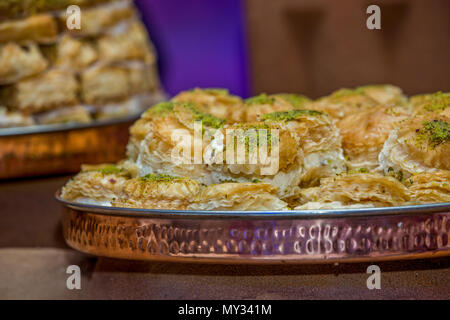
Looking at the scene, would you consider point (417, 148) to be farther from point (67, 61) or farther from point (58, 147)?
point (67, 61)

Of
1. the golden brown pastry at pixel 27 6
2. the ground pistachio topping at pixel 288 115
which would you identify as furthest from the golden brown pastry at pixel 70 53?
the ground pistachio topping at pixel 288 115

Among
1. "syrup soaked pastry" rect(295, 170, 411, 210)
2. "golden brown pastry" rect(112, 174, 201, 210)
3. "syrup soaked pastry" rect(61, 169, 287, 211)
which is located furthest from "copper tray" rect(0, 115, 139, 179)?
"syrup soaked pastry" rect(295, 170, 411, 210)

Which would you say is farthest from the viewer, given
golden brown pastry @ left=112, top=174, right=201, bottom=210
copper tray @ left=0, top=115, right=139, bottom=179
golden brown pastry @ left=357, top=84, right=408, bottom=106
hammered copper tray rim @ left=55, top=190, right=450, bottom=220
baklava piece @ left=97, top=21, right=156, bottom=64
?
baklava piece @ left=97, top=21, right=156, bottom=64

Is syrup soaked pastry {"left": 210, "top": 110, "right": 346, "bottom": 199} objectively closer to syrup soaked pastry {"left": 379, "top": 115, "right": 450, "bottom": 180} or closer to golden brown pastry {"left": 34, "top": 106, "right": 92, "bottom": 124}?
syrup soaked pastry {"left": 379, "top": 115, "right": 450, "bottom": 180}

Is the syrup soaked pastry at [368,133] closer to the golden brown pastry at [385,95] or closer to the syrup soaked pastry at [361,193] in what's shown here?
the syrup soaked pastry at [361,193]
